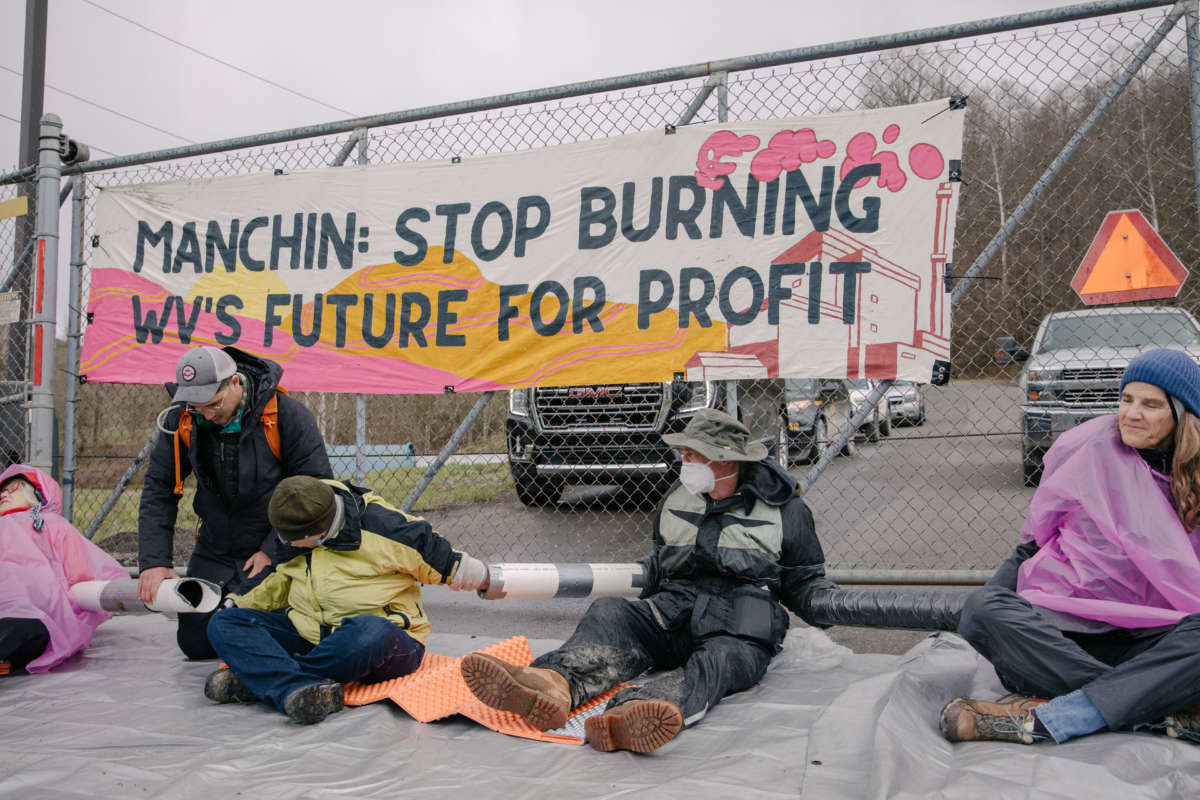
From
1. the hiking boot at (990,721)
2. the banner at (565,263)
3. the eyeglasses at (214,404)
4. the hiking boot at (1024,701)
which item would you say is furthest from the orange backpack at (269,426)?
the hiking boot at (1024,701)

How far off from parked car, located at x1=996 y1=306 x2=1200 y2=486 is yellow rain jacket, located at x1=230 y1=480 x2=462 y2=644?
3.20 metres

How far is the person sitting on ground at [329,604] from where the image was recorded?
3.21m

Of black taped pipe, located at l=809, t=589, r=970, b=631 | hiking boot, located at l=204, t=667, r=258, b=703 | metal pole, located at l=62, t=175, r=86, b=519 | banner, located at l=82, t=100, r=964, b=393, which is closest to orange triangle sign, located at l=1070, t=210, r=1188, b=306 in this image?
banner, located at l=82, t=100, r=964, b=393

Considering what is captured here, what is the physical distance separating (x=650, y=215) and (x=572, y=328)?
71 cm

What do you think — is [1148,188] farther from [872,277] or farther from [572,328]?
[572,328]

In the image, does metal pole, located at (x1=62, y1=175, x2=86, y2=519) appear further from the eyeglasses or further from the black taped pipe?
the black taped pipe

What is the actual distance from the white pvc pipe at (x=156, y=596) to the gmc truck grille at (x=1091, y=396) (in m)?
4.44

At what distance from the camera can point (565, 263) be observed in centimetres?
457

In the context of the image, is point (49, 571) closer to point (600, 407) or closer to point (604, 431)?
point (604, 431)

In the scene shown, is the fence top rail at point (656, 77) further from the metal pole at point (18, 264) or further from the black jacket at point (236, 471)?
the black jacket at point (236, 471)

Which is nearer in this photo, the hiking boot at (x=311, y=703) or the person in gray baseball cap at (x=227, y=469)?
the hiking boot at (x=311, y=703)

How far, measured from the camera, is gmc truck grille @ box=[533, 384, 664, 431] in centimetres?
568

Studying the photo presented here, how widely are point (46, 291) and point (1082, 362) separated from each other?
6170 millimetres

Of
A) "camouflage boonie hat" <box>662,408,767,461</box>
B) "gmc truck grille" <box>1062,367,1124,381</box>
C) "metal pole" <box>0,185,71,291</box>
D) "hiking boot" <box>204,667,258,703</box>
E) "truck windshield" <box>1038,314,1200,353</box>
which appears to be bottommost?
"hiking boot" <box>204,667,258,703</box>
